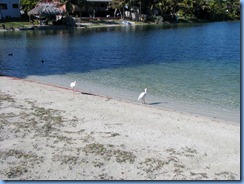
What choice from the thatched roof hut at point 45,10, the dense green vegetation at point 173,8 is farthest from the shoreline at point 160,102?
the dense green vegetation at point 173,8

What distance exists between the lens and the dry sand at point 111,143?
313 inches

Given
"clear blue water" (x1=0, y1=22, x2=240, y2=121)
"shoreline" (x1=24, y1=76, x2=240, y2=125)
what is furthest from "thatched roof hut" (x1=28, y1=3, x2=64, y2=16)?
"shoreline" (x1=24, y1=76, x2=240, y2=125)

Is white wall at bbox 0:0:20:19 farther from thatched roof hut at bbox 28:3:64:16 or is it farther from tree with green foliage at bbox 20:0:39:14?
thatched roof hut at bbox 28:3:64:16

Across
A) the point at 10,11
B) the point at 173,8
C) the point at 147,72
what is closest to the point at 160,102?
the point at 147,72

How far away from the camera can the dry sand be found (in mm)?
7941

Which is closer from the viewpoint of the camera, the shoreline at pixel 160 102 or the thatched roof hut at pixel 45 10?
the shoreline at pixel 160 102

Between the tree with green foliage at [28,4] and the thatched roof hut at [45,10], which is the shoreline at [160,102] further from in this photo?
the tree with green foliage at [28,4]

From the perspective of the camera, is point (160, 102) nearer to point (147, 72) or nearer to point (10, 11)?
point (147, 72)

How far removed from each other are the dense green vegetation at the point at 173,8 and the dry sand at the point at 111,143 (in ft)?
214

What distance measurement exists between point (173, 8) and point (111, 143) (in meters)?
93.4

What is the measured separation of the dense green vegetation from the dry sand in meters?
65.1

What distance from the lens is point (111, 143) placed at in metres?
9.59

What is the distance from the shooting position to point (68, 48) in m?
39.2

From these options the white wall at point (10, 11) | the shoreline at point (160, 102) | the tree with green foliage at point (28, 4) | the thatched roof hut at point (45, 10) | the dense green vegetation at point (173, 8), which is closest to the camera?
the shoreline at point (160, 102)
